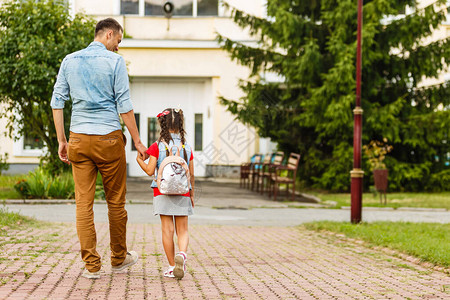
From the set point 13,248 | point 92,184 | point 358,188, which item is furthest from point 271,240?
point 92,184

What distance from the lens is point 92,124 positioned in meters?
5.84

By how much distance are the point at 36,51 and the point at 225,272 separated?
32.0ft

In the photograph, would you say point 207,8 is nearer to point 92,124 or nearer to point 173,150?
point 173,150

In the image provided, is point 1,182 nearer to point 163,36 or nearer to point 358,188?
point 163,36

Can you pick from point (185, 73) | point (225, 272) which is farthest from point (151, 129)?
point (225, 272)

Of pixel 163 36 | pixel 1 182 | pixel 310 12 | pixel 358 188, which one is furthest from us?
pixel 163 36

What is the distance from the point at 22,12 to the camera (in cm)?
1553

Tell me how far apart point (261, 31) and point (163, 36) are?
697 cm

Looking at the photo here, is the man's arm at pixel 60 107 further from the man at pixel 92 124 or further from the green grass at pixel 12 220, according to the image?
the green grass at pixel 12 220

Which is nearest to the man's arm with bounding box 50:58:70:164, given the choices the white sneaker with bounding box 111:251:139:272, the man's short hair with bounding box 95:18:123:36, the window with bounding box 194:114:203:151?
the man's short hair with bounding box 95:18:123:36

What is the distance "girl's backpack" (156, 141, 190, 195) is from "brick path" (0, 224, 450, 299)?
0.77m

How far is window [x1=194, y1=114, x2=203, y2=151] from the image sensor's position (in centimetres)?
2711

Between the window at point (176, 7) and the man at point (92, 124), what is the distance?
21.3m

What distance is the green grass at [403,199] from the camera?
16.4 metres
